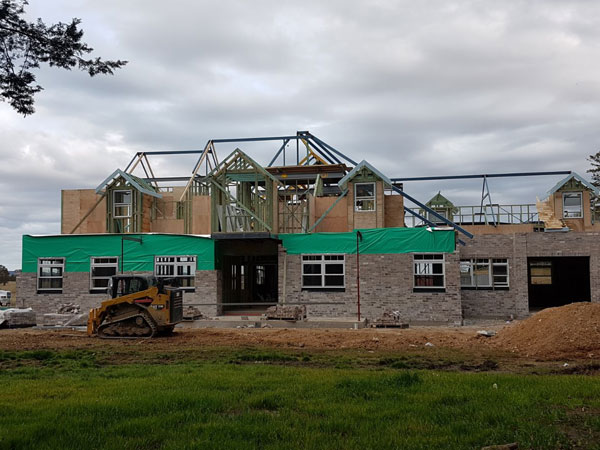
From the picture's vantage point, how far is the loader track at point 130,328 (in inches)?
746

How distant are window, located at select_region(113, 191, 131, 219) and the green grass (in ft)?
65.7

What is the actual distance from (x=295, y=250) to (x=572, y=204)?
17810mm

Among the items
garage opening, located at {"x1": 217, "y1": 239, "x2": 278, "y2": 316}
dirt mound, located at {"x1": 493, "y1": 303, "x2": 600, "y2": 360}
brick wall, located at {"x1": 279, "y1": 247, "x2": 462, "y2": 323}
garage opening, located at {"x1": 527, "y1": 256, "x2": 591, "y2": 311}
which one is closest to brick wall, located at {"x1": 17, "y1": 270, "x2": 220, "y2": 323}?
garage opening, located at {"x1": 217, "y1": 239, "x2": 278, "y2": 316}

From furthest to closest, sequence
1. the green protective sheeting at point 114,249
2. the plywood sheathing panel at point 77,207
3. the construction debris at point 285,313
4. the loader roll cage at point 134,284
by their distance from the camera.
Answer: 1. the plywood sheathing panel at point 77,207
2. the green protective sheeting at point 114,249
3. the construction debris at point 285,313
4. the loader roll cage at point 134,284

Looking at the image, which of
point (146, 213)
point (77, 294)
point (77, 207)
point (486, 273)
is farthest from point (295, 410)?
point (77, 207)

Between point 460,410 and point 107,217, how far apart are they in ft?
85.4

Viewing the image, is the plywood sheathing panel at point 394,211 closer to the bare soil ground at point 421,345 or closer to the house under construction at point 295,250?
the house under construction at point 295,250

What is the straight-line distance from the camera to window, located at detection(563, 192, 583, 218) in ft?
111

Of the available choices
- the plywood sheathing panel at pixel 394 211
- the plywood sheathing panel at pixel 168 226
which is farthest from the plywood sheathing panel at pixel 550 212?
the plywood sheathing panel at pixel 168 226

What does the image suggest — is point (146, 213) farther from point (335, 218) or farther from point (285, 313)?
point (285, 313)

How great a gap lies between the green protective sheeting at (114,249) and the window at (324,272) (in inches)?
→ 172

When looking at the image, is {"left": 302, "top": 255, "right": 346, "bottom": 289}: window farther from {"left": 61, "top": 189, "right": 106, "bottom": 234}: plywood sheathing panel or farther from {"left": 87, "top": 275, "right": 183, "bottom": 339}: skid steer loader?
{"left": 61, "top": 189, "right": 106, "bottom": 234}: plywood sheathing panel

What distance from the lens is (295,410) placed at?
7703 millimetres

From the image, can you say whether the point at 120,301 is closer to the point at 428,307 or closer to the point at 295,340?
the point at 295,340
